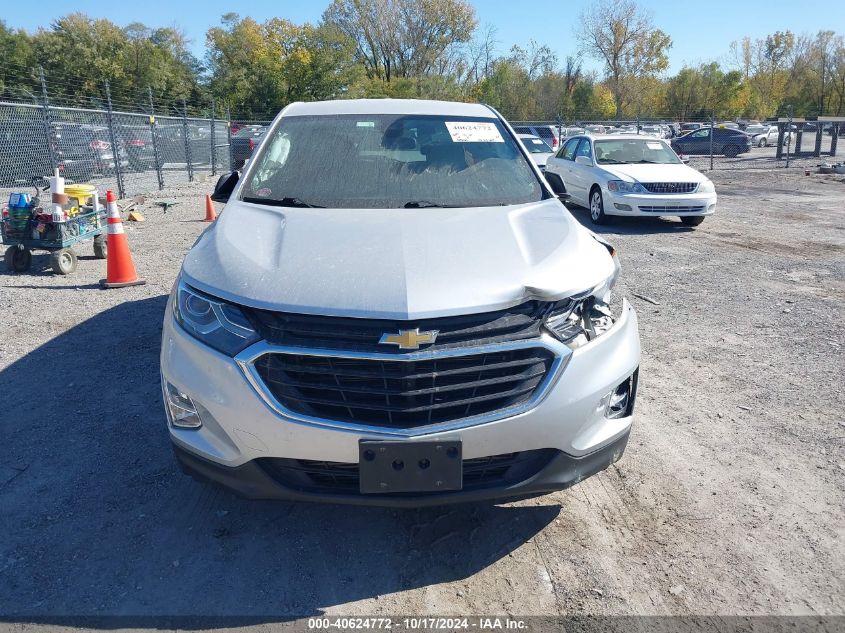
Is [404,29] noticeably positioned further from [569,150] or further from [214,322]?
[214,322]

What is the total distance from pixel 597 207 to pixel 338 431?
33.5 ft

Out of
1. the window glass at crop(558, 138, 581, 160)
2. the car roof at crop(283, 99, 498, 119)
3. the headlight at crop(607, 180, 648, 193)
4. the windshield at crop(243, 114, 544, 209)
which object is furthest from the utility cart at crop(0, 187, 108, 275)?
the window glass at crop(558, 138, 581, 160)

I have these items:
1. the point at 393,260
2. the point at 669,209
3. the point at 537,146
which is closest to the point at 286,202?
the point at 393,260

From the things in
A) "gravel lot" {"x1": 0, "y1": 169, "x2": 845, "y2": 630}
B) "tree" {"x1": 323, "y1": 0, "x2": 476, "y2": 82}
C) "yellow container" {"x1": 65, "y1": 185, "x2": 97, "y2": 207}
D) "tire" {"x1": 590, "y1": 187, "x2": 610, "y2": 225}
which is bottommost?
"gravel lot" {"x1": 0, "y1": 169, "x2": 845, "y2": 630}

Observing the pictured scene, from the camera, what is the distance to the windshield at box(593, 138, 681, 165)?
11.9m

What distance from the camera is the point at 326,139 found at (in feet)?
13.3

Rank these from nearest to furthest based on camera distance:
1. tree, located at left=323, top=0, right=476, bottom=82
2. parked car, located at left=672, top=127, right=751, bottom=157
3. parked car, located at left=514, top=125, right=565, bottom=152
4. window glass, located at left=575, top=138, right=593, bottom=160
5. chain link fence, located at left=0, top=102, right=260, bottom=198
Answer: chain link fence, located at left=0, top=102, right=260, bottom=198, window glass, located at left=575, top=138, right=593, bottom=160, parked car, located at left=514, top=125, right=565, bottom=152, parked car, located at left=672, top=127, right=751, bottom=157, tree, located at left=323, top=0, right=476, bottom=82

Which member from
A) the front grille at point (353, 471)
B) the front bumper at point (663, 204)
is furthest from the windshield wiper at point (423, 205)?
the front bumper at point (663, 204)

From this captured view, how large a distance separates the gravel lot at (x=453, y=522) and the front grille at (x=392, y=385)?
0.74 metres

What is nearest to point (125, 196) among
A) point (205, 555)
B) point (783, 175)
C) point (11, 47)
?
point (205, 555)

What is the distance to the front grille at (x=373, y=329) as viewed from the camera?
2373mm

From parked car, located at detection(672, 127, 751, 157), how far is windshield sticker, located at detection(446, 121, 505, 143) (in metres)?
30.1

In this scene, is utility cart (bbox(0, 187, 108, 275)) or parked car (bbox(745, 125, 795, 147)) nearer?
utility cart (bbox(0, 187, 108, 275))

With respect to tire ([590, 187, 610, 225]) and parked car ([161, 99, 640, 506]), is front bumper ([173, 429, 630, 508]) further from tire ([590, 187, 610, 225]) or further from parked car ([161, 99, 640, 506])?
tire ([590, 187, 610, 225])
